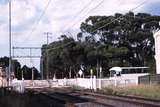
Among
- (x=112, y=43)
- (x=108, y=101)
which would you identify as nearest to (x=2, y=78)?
(x=108, y=101)

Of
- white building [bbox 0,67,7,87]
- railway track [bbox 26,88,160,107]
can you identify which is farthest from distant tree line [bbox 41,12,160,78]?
railway track [bbox 26,88,160,107]

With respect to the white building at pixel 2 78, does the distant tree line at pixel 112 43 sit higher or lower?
higher

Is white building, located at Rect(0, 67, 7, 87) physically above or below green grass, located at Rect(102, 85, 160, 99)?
above

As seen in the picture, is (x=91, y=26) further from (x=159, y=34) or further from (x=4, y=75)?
(x=4, y=75)

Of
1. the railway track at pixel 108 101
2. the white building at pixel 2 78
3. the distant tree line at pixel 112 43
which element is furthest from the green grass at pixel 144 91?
the distant tree line at pixel 112 43

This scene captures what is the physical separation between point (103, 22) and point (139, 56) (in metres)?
14.4

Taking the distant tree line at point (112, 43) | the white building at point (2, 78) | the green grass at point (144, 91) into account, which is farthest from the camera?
the distant tree line at point (112, 43)

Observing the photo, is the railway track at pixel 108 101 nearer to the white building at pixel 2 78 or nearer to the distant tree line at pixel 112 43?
the white building at pixel 2 78

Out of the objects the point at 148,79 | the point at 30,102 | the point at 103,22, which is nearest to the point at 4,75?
the point at 148,79

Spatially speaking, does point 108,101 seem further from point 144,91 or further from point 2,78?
point 2,78

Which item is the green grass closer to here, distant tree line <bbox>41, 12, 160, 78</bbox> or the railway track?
the railway track

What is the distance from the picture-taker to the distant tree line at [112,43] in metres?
125

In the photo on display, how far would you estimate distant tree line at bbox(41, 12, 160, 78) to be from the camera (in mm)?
125125

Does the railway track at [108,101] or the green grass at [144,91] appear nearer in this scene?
the railway track at [108,101]
